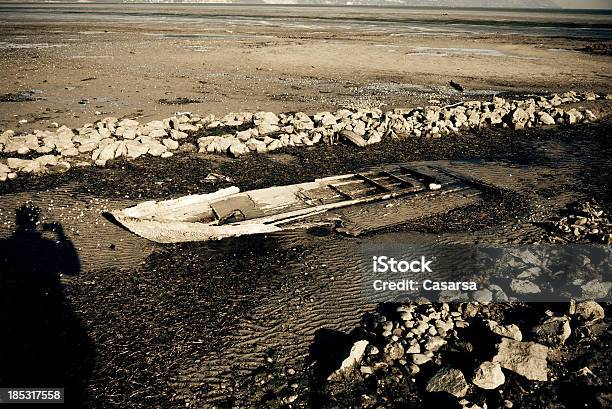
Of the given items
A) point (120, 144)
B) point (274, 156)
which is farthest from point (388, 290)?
point (120, 144)

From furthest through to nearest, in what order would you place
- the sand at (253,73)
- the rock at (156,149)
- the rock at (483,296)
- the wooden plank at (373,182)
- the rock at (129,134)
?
the sand at (253,73) < the rock at (129,134) < the rock at (156,149) < the wooden plank at (373,182) < the rock at (483,296)

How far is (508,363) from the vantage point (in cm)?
360

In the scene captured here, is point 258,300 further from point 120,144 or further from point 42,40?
point 42,40

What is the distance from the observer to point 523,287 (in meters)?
4.88

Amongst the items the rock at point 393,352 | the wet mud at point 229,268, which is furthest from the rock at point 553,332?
the wet mud at point 229,268

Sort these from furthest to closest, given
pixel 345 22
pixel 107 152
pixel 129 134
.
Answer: pixel 345 22 → pixel 129 134 → pixel 107 152

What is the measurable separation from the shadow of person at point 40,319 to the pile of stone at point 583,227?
5.88m

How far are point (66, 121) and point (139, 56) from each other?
1393 cm

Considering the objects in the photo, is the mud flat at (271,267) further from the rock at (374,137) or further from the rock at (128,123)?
the rock at (374,137)

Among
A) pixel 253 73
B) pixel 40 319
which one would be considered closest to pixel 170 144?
pixel 40 319

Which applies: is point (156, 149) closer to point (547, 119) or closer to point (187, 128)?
point (187, 128)

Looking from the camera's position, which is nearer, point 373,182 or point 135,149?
point 373,182

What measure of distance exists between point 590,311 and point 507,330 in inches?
40.3

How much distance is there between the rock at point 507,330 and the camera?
391cm
